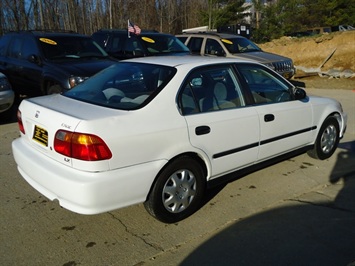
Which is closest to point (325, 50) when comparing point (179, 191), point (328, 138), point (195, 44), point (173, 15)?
point (195, 44)

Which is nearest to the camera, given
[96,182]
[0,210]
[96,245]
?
[96,182]

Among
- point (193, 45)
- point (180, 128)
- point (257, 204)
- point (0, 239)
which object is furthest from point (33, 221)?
point (193, 45)

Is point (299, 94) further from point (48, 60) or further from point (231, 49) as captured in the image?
point (231, 49)

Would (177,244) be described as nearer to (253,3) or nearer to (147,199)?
(147,199)

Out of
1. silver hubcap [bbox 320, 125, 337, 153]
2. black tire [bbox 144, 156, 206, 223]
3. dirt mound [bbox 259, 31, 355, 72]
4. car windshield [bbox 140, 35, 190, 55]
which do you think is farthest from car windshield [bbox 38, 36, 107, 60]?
dirt mound [bbox 259, 31, 355, 72]

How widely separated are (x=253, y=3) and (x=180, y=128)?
42.5m

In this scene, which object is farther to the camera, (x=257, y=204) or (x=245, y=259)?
(x=257, y=204)

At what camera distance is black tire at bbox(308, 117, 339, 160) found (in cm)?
512

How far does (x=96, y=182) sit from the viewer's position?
289 centimetres

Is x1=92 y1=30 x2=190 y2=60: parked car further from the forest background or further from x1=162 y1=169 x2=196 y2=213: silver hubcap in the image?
the forest background

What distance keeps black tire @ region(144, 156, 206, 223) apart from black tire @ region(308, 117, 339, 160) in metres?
2.27

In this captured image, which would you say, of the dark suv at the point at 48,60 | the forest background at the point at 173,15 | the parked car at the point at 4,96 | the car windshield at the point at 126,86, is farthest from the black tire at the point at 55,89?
the forest background at the point at 173,15

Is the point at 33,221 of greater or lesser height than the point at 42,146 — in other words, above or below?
below

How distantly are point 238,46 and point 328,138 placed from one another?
307 inches
